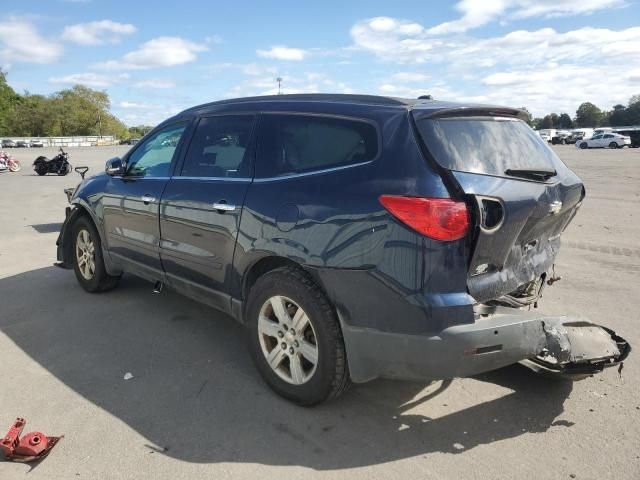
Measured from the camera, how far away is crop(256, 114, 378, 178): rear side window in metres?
3.00

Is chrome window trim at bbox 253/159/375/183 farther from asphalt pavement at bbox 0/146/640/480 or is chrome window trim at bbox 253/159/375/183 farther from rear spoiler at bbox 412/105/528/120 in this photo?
asphalt pavement at bbox 0/146/640/480

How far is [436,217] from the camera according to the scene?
8.63 ft

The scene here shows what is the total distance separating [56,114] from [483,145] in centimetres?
12365

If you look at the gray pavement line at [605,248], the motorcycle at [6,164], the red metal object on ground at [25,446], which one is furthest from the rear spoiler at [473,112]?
the motorcycle at [6,164]

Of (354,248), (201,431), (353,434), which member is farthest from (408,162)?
(201,431)

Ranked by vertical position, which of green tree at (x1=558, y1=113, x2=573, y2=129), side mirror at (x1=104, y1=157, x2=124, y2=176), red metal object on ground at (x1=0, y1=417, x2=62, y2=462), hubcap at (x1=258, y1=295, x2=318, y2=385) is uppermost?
green tree at (x1=558, y1=113, x2=573, y2=129)

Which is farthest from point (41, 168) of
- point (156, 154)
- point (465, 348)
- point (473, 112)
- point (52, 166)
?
point (465, 348)

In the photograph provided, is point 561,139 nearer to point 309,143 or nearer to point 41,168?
point 41,168

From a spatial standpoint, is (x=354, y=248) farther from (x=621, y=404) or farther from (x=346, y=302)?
(x=621, y=404)

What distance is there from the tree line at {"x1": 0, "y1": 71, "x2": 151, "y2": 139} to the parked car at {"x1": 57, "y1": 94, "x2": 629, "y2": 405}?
11708 centimetres

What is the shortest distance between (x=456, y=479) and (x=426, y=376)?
508mm

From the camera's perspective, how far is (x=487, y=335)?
107 inches

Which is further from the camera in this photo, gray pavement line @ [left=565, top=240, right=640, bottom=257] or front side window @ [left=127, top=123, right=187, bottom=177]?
gray pavement line @ [left=565, top=240, right=640, bottom=257]

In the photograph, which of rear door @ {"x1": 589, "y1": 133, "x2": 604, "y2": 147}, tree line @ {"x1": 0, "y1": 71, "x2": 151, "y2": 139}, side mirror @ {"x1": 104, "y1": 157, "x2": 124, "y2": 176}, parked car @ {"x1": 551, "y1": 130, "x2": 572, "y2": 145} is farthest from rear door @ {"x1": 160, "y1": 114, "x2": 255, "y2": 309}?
tree line @ {"x1": 0, "y1": 71, "x2": 151, "y2": 139}
